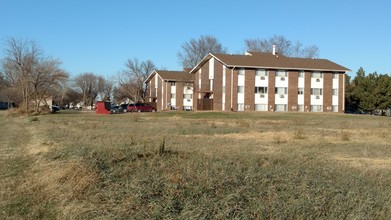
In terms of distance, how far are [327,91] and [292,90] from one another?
5900 millimetres

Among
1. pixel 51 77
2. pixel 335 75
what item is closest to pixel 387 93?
pixel 335 75

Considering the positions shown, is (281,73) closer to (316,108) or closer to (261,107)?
(261,107)

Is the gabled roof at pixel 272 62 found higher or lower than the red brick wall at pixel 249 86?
higher

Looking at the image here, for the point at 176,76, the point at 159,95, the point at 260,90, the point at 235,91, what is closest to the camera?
the point at 235,91

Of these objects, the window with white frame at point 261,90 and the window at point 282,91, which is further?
the window at point 282,91

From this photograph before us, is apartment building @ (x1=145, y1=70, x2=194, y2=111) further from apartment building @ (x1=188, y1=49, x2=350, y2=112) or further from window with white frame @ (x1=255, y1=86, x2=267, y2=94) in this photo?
window with white frame @ (x1=255, y1=86, x2=267, y2=94)

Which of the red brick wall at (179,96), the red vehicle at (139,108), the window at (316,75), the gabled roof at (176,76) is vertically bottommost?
the red vehicle at (139,108)

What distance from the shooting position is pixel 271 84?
65.2 m

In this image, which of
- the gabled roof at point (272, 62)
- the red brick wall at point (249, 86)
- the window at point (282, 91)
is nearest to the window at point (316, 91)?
the gabled roof at point (272, 62)

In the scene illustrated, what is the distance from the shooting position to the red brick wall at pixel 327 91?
68.2 m

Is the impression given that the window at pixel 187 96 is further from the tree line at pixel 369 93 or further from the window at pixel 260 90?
the tree line at pixel 369 93

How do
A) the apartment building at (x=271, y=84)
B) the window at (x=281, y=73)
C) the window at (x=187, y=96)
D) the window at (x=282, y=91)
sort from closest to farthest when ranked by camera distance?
the apartment building at (x=271, y=84), the window at (x=281, y=73), the window at (x=282, y=91), the window at (x=187, y=96)

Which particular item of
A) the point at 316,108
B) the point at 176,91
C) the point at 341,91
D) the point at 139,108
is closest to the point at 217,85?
the point at 316,108

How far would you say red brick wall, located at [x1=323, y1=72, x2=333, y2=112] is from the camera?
68.2m
